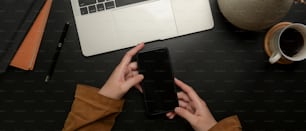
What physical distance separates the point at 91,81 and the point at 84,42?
3.4 inches

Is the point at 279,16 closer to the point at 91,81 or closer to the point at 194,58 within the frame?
the point at 194,58

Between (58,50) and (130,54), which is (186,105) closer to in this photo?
(130,54)

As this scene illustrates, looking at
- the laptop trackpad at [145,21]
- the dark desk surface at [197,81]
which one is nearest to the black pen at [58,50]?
the dark desk surface at [197,81]

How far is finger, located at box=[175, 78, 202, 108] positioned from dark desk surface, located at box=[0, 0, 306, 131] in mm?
18

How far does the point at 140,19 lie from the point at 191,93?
0.19m

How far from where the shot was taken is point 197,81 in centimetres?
60

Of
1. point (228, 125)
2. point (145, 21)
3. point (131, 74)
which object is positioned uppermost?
point (145, 21)

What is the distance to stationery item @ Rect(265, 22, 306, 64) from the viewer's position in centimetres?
54

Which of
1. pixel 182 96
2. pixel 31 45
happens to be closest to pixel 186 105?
pixel 182 96

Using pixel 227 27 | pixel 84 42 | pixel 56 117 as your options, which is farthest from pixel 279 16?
pixel 56 117

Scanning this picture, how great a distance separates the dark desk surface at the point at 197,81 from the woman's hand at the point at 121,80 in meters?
0.02

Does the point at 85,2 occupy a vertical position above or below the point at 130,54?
above

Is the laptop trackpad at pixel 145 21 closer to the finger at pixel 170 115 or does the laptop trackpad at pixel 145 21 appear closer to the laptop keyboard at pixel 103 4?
the laptop keyboard at pixel 103 4

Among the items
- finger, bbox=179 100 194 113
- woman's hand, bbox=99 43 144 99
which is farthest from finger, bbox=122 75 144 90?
finger, bbox=179 100 194 113
